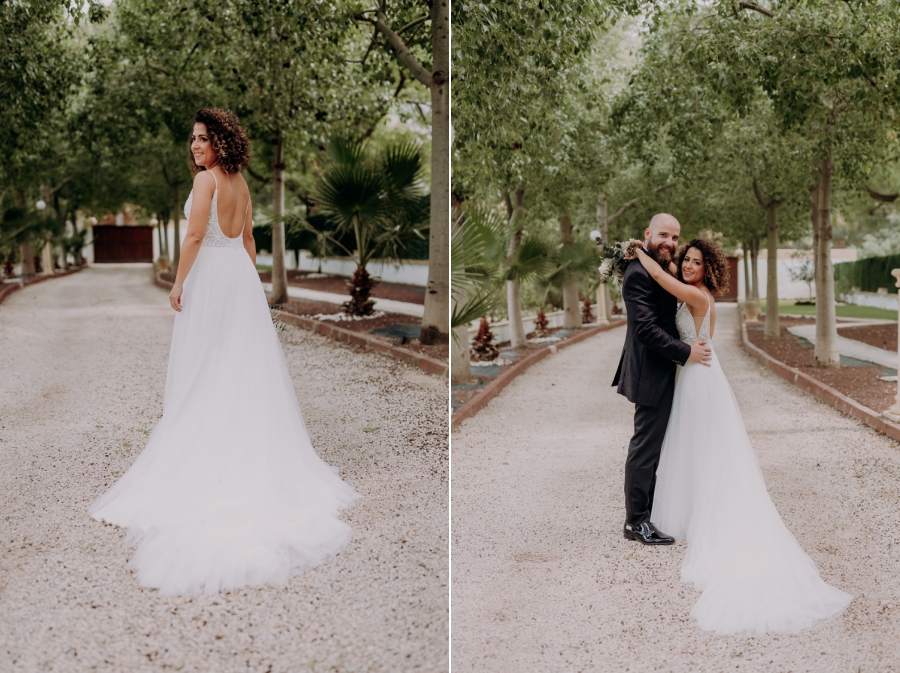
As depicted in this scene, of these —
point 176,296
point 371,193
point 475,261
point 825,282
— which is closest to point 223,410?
point 176,296

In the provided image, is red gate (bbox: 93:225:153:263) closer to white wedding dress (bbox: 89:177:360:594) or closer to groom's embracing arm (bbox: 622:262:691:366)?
white wedding dress (bbox: 89:177:360:594)

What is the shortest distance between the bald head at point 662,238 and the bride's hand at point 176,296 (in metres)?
1.93

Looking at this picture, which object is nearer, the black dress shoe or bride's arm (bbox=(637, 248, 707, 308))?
bride's arm (bbox=(637, 248, 707, 308))

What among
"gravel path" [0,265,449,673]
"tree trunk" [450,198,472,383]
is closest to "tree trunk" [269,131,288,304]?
"tree trunk" [450,198,472,383]

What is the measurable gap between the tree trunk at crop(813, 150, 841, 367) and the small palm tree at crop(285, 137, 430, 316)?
4.34m

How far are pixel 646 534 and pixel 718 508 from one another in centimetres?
43

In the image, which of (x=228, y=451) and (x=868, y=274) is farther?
(x=868, y=274)

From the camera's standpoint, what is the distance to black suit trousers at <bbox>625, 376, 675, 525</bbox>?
3.43 metres

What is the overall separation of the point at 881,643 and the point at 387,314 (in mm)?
6886

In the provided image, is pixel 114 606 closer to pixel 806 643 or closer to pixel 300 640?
pixel 300 640

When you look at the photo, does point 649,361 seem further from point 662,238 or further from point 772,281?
point 772,281

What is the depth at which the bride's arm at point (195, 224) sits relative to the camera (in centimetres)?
298

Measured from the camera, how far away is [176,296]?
2969 mm

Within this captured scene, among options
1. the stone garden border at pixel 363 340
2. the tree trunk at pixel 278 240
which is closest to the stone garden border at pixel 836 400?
the stone garden border at pixel 363 340
